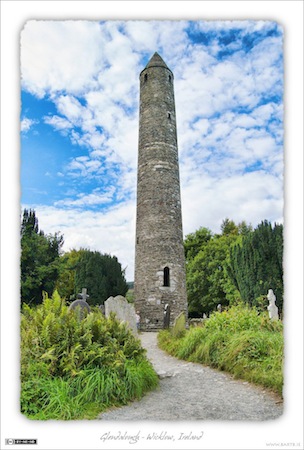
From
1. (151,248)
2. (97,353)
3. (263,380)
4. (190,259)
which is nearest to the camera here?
(97,353)

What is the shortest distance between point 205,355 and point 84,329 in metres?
3.48

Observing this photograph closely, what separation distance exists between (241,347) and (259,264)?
30.8 feet

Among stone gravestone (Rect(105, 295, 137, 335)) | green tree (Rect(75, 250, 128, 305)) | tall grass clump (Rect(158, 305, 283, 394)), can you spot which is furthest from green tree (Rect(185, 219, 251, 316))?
stone gravestone (Rect(105, 295, 137, 335))

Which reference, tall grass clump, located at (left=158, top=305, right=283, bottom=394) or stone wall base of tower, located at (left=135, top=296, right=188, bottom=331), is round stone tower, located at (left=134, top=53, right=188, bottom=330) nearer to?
stone wall base of tower, located at (left=135, top=296, right=188, bottom=331)

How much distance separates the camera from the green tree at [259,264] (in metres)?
15.0

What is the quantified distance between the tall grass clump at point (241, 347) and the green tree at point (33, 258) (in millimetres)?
3453

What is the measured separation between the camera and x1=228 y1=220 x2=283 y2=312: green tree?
49.2ft

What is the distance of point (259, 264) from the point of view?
53.5 feet

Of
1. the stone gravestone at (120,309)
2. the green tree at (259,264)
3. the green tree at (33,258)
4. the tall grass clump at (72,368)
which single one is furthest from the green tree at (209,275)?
the tall grass clump at (72,368)

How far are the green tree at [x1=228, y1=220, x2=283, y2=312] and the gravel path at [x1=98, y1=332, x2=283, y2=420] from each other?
7635 millimetres
